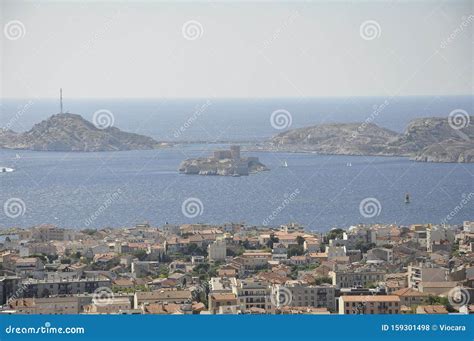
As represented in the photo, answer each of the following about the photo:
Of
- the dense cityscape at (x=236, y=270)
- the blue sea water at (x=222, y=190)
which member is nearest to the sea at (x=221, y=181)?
the blue sea water at (x=222, y=190)

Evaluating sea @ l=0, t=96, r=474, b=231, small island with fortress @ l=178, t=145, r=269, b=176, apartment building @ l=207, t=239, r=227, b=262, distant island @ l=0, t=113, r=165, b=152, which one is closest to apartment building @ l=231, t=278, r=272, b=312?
apartment building @ l=207, t=239, r=227, b=262

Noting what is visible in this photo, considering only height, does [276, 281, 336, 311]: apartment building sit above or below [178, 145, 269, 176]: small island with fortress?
below

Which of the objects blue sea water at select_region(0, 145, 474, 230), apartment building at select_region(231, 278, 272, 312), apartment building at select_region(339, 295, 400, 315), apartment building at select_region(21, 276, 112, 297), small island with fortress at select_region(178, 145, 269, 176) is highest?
small island with fortress at select_region(178, 145, 269, 176)

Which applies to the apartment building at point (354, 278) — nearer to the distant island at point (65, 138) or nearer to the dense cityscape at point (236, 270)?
the dense cityscape at point (236, 270)

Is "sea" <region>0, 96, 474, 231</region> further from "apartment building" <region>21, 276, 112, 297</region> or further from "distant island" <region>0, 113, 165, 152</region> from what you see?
"apartment building" <region>21, 276, 112, 297</region>

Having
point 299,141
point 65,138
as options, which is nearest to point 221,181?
point 65,138

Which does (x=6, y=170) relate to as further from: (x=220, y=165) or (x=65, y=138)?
(x=220, y=165)
